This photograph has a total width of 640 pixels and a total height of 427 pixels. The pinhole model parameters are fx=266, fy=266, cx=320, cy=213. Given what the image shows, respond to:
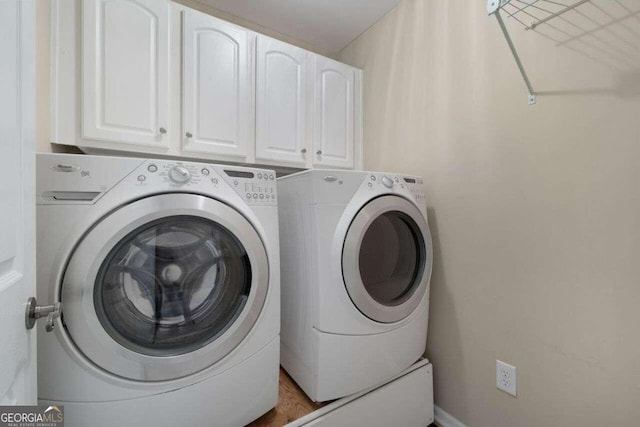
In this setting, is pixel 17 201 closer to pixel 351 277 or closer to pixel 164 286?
pixel 164 286

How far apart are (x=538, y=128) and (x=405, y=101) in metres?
0.72

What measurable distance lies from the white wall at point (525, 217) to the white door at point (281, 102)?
625 millimetres

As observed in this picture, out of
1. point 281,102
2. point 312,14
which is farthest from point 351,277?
point 312,14

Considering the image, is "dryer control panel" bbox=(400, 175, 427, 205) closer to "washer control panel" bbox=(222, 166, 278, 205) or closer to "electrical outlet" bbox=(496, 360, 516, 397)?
"washer control panel" bbox=(222, 166, 278, 205)

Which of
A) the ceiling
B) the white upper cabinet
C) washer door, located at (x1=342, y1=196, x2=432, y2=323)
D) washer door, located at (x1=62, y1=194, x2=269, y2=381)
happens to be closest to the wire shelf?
washer door, located at (x1=342, y1=196, x2=432, y2=323)

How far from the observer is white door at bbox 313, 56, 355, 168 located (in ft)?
5.64

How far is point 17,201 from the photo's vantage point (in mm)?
512

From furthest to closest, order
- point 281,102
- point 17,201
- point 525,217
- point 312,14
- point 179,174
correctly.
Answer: point 312,14
point 281,102
point 525,217
point 179,174
point 17,201

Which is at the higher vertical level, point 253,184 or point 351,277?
point 253,184

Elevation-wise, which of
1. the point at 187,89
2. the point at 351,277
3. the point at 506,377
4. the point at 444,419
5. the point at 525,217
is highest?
the point at 187,89

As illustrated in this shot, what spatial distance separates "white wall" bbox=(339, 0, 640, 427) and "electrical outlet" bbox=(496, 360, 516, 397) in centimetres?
2

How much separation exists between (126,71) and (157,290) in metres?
1.01

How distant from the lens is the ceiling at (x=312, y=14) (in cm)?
160

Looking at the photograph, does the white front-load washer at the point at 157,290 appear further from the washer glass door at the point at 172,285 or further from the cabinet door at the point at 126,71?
the cabinet door at the point at 126,71
